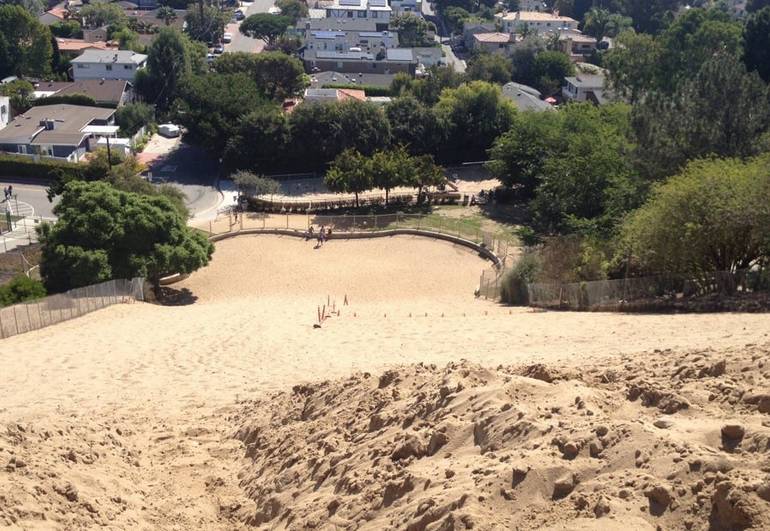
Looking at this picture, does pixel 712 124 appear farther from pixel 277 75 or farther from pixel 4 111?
pixel 4 111

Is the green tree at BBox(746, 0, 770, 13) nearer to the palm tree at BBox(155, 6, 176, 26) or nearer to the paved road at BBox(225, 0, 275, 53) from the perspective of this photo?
the paved road at BBox(225, 0, 275, 53)

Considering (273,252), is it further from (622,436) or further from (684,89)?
(622,436)

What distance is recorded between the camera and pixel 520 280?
3291 centimetres

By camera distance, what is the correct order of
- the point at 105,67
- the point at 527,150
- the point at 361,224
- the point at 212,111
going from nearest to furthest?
the point at 361,224 → the point at 527,150 → the point at 212,111 → the point at 105,67

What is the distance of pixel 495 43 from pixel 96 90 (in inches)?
2064

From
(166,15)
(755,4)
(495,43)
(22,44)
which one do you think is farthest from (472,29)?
(22,44)

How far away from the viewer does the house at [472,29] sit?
114188mm

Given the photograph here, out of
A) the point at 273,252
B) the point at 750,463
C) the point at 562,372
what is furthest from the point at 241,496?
the point at 273,252

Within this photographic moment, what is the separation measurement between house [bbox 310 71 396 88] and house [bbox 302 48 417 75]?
4.43m

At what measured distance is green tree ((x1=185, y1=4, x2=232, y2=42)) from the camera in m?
108

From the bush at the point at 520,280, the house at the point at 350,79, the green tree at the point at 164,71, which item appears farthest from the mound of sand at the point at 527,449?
the house at the point at 350,79

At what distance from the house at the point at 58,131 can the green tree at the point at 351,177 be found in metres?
19.8

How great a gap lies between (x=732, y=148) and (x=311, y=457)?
29.9m

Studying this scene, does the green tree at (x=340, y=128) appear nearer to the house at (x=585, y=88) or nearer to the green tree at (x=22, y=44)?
the house at (x=585, y=88)
